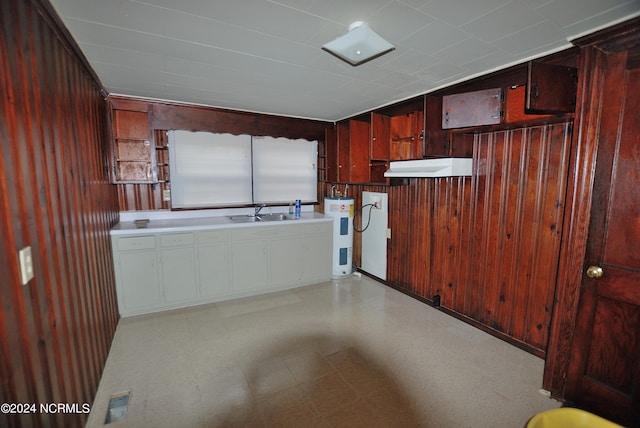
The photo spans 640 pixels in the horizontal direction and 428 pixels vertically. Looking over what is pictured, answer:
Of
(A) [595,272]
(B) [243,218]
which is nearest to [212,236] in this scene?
(B) [243,218]

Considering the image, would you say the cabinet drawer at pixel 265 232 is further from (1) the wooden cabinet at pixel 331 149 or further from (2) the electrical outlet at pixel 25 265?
(2) the electrical outlet at pixel 25 265

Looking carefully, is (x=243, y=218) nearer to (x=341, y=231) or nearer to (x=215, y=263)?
(x=215, y=263)

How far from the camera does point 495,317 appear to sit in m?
2.79

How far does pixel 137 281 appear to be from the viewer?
10.3 feet

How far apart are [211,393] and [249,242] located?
1895 mm

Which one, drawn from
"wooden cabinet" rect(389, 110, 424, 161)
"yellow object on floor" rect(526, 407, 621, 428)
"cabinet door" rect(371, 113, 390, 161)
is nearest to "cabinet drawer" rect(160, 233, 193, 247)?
"cabinet door" rect(371, 113, 390, 161)

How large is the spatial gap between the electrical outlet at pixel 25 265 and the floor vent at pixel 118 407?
118 cm

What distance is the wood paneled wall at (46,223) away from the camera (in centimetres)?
114

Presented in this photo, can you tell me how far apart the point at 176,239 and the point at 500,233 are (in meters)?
3.45

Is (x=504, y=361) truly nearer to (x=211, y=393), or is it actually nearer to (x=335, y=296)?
(x=335, y=296)

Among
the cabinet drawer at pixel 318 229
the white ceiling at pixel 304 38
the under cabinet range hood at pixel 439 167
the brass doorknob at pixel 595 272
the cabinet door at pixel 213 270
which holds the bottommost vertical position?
the cabinet door at pixel 213 270

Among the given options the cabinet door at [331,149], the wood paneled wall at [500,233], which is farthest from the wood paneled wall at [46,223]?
the wood paneled wall at [500,233]

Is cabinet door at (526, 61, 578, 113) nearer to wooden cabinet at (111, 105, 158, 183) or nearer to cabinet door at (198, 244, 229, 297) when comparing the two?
cabinet door at (198, 244, 229, 297)

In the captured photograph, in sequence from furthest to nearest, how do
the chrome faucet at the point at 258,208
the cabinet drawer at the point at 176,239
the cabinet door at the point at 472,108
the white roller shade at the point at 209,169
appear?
the chrome faucet at the point at 258,208 → the white roller shade at the point at 209,169 → the cabinet drawer at the point at 176,239 → the cabinet door at the point at 472,108
